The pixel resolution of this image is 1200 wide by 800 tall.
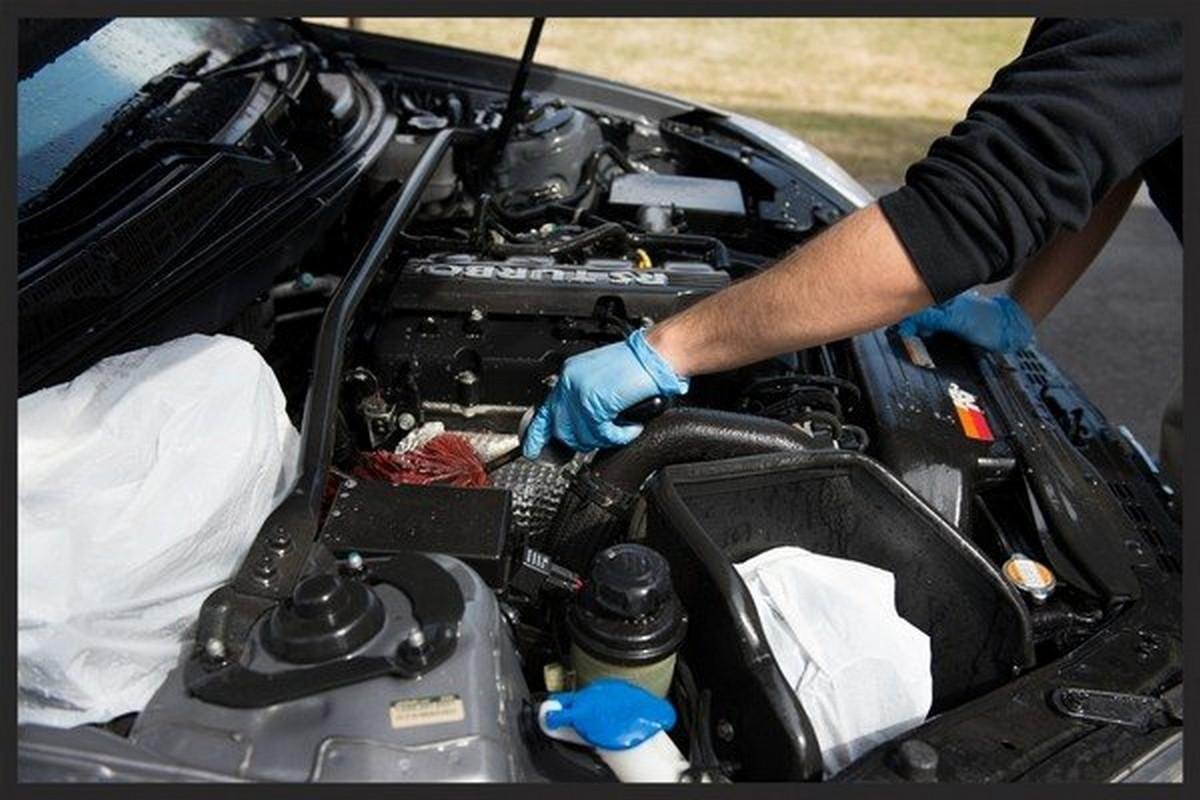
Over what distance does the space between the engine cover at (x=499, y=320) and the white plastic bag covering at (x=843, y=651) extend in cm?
60

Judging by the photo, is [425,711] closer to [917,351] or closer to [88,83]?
[917,351]

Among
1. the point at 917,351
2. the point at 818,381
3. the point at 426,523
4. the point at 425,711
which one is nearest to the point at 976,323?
the point at 917,351

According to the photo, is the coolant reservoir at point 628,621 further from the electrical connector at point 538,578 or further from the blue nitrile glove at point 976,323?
the blue nitrile glove at point 976,323

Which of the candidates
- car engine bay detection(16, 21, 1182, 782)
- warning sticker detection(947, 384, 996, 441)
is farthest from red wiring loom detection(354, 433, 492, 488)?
warning sticker detection(947, 384, 996, 441)

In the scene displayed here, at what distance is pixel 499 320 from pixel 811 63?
6910 mm

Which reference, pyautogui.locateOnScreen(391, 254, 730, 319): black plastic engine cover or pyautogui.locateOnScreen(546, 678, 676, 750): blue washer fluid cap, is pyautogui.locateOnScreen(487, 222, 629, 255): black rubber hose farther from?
pyautogui.locateOnScreen(546, 678, 676, 750): blue washer fluid cap

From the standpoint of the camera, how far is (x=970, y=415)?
1.83 meters

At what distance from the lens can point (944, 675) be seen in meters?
1.51

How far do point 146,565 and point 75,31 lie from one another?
1.37 meters

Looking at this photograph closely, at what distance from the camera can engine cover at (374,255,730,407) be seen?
1823mm

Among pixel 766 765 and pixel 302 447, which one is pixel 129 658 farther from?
pixel 766 765

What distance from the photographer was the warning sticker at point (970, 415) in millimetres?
1776

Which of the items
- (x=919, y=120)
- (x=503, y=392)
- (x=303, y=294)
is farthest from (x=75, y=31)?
(x=919, y=120)

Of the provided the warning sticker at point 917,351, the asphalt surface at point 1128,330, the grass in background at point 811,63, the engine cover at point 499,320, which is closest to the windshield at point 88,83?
the engine cover at point 499,320
